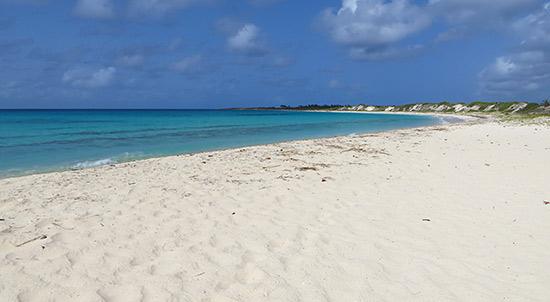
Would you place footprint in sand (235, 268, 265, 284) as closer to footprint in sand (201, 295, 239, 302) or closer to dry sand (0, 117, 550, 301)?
dry sand (0, 117, 550, 301)

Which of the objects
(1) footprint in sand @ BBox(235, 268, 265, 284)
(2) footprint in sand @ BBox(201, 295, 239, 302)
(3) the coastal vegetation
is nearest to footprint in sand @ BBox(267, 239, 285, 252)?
(1) footprint in sand @ BBox(235, 268, 265, 284)

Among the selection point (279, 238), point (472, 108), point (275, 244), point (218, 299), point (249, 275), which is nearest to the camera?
point (218, 299)

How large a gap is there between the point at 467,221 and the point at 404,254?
1859 mm

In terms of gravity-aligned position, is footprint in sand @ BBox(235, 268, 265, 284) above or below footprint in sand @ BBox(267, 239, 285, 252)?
below

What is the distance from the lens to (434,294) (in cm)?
319

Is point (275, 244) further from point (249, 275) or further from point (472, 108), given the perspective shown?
point (472, 108)

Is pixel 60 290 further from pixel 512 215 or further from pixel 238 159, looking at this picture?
pixel 238 159

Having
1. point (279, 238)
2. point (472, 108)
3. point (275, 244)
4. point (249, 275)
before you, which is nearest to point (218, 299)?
point (249, 275)

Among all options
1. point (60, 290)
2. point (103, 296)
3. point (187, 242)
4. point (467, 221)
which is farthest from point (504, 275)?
point (60, 290)

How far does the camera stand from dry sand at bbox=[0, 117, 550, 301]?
3.25m

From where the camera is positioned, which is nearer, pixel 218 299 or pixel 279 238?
pixel 218 299

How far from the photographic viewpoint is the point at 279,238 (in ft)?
14.6

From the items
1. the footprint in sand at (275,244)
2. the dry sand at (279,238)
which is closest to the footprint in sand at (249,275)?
the dry sand at (279,238)

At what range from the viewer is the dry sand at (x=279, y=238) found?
10.7 feet
